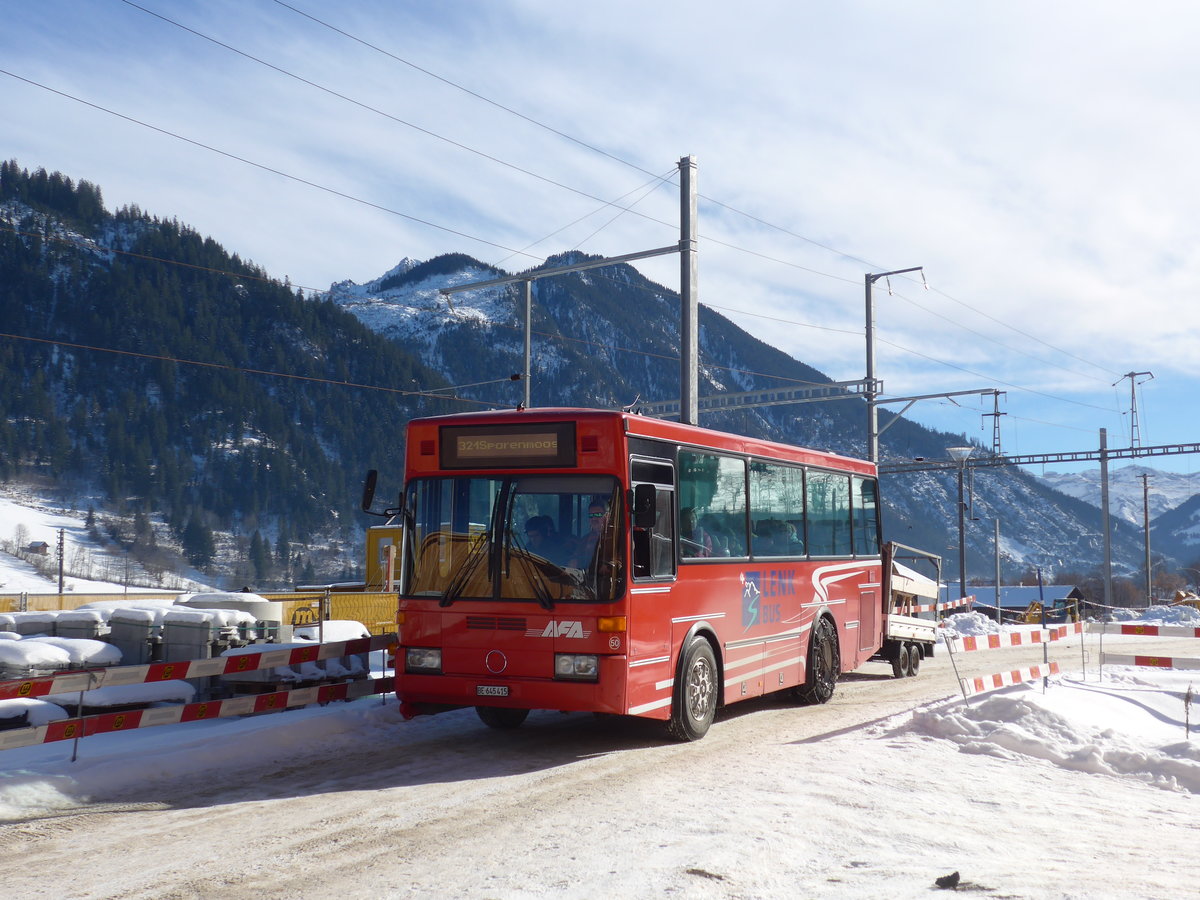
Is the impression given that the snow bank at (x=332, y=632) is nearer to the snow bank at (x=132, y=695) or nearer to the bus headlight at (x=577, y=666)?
the snow bank at (x=132, y=695)

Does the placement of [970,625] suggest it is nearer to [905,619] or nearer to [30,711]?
[905,619]

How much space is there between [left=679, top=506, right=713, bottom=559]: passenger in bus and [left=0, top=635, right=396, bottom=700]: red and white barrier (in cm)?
306

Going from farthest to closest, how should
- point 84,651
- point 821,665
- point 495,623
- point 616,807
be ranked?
point 821,665, point 84,651, point 495,623, point 616,807

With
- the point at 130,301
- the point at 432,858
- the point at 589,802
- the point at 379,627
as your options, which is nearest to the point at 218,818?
the point at 432,858

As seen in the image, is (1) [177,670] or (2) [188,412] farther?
(2) [188,412]

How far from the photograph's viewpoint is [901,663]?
17.0 m

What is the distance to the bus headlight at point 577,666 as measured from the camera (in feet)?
30.1

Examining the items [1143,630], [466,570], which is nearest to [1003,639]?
[1143,630]

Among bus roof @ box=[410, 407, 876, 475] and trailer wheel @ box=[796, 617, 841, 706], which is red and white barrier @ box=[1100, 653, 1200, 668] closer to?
trailer wheel @ box=[796, 617, 841, 706]

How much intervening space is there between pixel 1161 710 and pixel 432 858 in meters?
9.29

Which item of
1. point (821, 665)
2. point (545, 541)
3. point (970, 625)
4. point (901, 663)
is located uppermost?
point (545, 541)

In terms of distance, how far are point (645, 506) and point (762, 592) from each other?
3.03 m

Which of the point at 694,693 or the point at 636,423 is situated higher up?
the point at 636,423

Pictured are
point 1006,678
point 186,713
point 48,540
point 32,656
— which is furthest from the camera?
point 48,540
